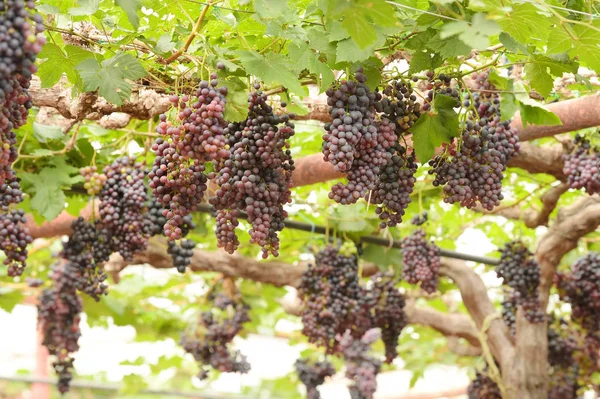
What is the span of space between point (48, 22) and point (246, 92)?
935mm

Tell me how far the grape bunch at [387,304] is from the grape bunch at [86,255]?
2035 millimetres

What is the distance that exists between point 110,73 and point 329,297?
106 inches

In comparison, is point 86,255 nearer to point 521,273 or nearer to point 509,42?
point 521,273

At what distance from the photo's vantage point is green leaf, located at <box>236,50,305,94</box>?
7.63 ft

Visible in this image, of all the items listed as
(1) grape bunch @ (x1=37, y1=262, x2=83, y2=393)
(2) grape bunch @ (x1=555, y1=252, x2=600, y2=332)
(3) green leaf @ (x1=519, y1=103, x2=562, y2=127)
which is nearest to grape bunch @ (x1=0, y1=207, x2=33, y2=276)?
(1) grape bunch @ (x1=37, y1=262, x2=83, y2=393)

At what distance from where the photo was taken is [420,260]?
494 cm

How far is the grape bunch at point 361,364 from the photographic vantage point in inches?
247

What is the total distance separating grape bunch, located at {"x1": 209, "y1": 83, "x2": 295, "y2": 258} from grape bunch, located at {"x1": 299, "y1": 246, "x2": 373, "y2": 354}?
2.54 metres

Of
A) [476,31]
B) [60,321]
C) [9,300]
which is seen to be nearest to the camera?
[476,31]

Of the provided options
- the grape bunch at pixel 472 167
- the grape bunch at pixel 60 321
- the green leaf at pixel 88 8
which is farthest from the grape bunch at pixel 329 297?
the green leaf at pixel 88 8

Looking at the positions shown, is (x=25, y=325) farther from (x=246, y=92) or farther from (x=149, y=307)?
(x=246, y=92)

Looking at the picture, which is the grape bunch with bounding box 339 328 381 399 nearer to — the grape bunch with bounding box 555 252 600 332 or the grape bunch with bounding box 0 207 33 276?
the grape bunch with bounding box 555 252 600 332

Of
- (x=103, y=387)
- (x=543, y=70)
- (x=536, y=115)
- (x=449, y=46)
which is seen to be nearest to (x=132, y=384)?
(x=103, y=387)

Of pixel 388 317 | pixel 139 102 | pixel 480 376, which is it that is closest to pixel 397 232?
pixel 388 317
